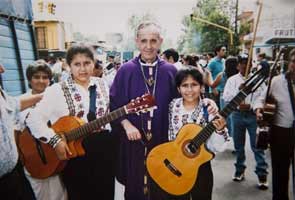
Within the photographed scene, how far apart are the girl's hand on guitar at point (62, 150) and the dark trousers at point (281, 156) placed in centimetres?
144

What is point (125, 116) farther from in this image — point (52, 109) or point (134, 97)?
point (52, 109)

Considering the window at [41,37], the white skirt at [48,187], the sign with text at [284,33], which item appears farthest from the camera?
the window at [41,37]

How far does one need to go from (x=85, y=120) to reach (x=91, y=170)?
35 cm

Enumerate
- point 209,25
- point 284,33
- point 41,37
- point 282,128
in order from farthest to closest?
point 209,25 < point 41,37 < point 284,33 < point 282,128

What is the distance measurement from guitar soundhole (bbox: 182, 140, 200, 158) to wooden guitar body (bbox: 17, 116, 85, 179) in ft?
2.06

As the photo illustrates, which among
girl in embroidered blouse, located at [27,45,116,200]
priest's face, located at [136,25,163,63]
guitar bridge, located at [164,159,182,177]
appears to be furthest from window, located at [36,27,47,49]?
guitar bridge, located at [164,159,182,177]

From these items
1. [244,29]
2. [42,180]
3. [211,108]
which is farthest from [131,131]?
[244,29]

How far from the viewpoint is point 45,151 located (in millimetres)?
1793

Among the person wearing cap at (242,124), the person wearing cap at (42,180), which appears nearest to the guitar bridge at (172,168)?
the person wearing cap at (42,180)

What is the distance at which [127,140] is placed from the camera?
182 centimetres

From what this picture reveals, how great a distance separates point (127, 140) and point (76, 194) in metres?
0.48

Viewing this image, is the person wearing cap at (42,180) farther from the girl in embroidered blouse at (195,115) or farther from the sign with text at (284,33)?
the sign with text at (284,33)

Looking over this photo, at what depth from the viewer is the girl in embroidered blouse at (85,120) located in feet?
5.52

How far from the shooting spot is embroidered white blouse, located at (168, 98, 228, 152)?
1.56m
